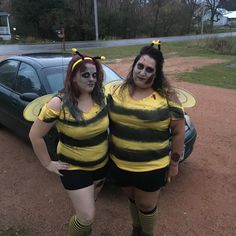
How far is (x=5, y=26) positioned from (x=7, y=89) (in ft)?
134

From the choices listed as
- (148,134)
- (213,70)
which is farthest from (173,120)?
(213,70)

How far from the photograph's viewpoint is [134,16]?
47438mm

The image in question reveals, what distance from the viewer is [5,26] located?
43.8m

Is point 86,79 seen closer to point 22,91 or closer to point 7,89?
point 22,91

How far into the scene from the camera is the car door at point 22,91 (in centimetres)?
513

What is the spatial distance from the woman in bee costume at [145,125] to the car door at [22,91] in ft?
8.31

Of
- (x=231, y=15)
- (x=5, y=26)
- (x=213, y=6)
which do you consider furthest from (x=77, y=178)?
(x=231, y=15)

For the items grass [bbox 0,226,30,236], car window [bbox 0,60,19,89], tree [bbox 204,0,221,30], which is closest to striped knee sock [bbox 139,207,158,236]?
grass [bbox 0,226,30,236]

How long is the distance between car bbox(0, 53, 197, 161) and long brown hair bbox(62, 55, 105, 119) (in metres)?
1.86

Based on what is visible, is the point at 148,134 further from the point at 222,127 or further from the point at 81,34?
the point at 81,34

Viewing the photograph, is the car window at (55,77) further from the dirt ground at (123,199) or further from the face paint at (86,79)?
the face paint at (86,79)

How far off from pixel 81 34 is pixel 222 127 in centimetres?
3846

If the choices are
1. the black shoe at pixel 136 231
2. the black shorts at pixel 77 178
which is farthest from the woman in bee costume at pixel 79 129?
the black shoe at pixel 136 231

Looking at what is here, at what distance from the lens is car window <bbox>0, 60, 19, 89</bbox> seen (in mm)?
5828
